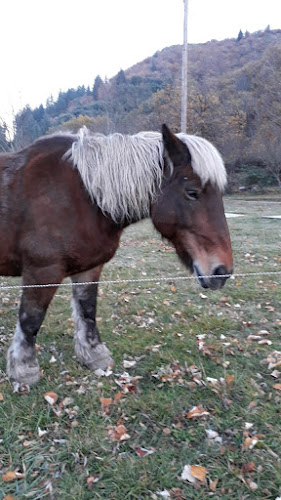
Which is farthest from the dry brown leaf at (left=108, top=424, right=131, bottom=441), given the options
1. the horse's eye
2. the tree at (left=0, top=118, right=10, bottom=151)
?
the tree at (left=0, top=118, right=10, bottom=151)

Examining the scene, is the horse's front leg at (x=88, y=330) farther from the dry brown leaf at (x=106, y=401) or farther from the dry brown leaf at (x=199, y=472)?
the dry brown leaf at (x=199, y=472)

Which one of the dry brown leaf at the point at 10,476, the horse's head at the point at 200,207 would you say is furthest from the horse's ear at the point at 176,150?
the dry brown leaf at the point at 10,476

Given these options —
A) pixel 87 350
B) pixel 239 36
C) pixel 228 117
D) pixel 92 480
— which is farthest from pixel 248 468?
pixel 239 36

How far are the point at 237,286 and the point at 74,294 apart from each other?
9.22 ft

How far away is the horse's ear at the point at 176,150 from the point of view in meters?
2.64

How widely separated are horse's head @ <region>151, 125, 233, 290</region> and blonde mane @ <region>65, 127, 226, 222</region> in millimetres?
22

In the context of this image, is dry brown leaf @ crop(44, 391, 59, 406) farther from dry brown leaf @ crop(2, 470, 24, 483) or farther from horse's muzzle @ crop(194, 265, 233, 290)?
horse's muzzle @ crop(194, 265, 233, 290)

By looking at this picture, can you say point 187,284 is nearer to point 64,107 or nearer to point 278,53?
point 278,53

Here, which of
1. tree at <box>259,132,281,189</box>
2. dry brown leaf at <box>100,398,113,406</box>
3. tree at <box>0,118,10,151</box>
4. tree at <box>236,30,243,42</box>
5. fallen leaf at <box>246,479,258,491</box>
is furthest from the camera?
tree at <box>236,30,243,42</box>

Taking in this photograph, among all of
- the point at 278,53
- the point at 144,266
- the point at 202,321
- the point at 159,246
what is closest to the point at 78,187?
the point at 202,321

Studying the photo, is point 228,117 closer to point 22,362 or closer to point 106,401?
point 22,362

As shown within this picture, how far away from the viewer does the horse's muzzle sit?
267 centimetres

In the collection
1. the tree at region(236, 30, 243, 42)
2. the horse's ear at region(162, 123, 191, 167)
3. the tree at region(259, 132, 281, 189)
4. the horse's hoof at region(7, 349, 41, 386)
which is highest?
the tree at region(236, 30, 243, 42)

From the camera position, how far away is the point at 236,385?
3.05 metres
